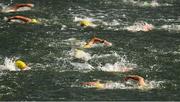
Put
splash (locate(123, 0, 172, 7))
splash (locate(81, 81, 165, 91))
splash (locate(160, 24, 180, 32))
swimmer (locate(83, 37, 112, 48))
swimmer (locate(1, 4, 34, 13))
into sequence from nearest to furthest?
splash (locate(81, 81, 165, 91)), swimmer (locate(83, 37, 112, 48)), splash (locate(160, 24, 180, 32)), swimmer (locate(1, 4, 34, 13)), splash (locate(123, 0, 172, 7))

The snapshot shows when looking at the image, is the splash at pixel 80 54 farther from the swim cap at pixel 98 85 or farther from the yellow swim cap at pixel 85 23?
the yellow swim cap at pixel 85 23

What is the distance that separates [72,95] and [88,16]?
10190mm

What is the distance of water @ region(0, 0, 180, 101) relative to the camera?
1695cm

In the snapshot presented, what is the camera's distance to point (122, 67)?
62.7 ft

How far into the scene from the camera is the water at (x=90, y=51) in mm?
16953

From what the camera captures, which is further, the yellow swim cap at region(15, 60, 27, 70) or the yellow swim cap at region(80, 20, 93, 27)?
the yellow swim cap at region(80, 20, 93, 27)

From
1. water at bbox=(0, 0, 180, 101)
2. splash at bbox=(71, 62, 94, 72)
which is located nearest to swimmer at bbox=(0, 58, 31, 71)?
water at bbox=(0, 0, 180, 101)

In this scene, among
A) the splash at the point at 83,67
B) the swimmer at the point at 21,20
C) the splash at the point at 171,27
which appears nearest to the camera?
the splash at the point at 83,67

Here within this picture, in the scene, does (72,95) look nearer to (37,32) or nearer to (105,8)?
(37,32)

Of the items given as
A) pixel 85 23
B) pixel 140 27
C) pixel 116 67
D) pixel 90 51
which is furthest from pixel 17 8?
pixel 116 67

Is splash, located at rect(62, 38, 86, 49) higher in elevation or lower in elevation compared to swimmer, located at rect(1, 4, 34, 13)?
lower

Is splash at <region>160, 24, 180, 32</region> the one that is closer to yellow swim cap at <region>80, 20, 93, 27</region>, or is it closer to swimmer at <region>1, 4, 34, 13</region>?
yellow swim cap at <region>80, 20, 93, 27</region>

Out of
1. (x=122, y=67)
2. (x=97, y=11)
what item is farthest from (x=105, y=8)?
(x=122, y=67)

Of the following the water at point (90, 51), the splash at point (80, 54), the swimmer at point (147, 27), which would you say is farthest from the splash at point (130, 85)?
the swimmer at point (147, 27)
